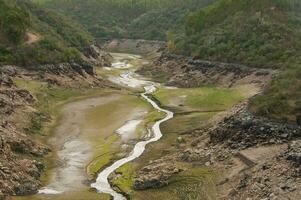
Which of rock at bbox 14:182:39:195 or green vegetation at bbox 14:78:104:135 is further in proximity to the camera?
green vegetation at bbox 14:78:104:135

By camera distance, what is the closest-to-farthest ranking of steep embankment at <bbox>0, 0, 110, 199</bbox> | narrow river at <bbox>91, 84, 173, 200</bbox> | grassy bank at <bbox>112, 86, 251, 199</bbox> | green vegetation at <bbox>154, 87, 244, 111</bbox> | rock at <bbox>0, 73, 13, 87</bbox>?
grassy bank at <bbox>112, 86, 251, 199</bbox> < narrow river at <bbox>91, 84, 173, 200</bbox> < steep embankment at <bbox>0, 0, 110, 199</bbox> < rock at <bbox>0, 73, 13, 87</bbox> < green vegetation at <bbox>154, 87, 244, 111</bbox>

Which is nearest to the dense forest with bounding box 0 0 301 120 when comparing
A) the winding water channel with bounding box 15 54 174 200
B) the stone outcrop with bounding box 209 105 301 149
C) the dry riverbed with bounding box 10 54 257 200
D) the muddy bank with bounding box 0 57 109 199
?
the muddy bank with bounding box 0 57 109 199

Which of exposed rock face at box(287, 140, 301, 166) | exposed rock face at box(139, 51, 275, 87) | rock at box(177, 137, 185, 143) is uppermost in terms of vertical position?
exposed rock face at box(287, 140, 301, 166)

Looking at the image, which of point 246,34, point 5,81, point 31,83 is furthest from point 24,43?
point 246,34

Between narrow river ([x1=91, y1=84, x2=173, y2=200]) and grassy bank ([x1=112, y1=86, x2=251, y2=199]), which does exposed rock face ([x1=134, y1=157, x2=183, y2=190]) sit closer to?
grassy bank ([x1=112, y1=86, x2=251, y2=199])

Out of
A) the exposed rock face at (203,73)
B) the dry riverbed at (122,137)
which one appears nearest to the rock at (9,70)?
the dry riverbed at (122,137)

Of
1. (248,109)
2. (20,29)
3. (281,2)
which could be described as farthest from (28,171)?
(281,2)

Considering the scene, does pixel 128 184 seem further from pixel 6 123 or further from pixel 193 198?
pixel 6 123
